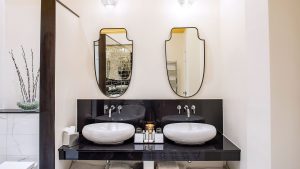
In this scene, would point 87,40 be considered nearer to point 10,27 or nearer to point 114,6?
point 114,6

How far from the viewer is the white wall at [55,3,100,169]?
190cm

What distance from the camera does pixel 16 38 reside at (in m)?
2.34

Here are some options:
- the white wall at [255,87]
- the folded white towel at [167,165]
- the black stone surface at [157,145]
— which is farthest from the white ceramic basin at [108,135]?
the white wall at [255,87]

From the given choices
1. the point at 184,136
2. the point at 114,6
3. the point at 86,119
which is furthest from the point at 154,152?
the point at 114,6

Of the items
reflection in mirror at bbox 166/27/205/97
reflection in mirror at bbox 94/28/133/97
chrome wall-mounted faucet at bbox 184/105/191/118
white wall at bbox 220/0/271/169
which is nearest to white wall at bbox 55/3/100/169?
reflection in mirror at bbox 94/28/133/97

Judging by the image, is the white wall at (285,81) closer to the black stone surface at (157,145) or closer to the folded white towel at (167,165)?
the black stone surface at (157,145)

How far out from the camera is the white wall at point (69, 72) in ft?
6.23

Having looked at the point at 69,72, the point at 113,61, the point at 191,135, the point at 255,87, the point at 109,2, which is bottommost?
the point at 191,135

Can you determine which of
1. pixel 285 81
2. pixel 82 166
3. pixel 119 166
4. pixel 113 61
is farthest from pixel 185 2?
pixel 82 166

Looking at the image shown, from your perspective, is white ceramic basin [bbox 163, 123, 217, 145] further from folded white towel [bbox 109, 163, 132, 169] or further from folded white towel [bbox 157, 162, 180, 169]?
folded white towel [bbox 109, 163, 132, 169]

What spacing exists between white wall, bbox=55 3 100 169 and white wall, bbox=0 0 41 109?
0.42m

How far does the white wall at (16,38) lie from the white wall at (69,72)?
420 mm

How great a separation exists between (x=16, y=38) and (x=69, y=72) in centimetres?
76

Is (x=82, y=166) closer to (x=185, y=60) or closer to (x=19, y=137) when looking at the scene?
(x=19, y=137)
